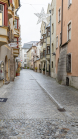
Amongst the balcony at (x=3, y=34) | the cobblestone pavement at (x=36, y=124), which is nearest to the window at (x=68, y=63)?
the balcony at (x=3, y=34)

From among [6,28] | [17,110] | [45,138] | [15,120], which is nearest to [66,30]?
[6,28]

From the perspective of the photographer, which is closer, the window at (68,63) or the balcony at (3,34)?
the balcony at (3,34)

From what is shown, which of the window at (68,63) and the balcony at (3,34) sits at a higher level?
the balcony at (3,34)

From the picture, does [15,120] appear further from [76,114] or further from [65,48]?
[65,48]

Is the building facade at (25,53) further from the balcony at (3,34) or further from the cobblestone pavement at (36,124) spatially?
the cobblestone pavement at (36,124)

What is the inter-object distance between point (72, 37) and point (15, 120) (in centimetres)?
1149

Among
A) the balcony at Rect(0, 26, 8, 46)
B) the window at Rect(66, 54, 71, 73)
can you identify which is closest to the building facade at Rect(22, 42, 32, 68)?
the window at Rect(66, 54, 71, 73)

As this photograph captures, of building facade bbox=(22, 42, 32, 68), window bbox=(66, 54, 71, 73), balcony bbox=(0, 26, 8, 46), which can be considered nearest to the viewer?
balcony bbox=(0, 26, 8, 46)

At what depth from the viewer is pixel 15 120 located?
553cm

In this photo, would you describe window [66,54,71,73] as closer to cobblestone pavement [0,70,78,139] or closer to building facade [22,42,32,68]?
cobblestone pavement [0,70,78,139]

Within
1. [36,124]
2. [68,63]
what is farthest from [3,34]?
[36,124]

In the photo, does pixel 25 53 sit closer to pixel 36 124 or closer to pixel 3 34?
pixel 3 34

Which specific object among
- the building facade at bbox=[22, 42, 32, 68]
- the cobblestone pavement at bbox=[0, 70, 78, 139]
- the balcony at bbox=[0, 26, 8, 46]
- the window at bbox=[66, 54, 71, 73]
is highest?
the building facade at bbox=[22, 42, 32, 68]

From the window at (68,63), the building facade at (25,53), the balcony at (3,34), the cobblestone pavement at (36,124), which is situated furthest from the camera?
the building facade at (25,53)
